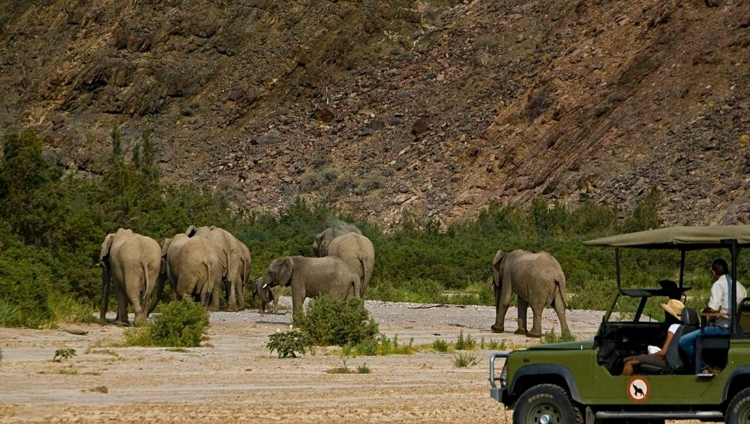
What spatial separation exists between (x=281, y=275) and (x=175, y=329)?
5.88 metres

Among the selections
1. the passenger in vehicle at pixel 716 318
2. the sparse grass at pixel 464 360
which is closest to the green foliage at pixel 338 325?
the sparse grass at pixel 464 360

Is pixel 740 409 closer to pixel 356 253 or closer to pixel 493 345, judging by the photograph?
pixel 493 345

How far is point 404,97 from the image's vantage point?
2997 inches

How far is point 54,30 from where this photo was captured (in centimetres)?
8700

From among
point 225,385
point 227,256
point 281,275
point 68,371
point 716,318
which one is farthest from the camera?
point 227,256

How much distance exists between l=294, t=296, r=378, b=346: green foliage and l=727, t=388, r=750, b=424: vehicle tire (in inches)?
442

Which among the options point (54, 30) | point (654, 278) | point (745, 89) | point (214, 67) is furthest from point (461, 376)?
point (54, 30)

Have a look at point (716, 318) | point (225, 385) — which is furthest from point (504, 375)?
point (225, 385)

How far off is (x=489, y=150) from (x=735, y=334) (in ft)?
191

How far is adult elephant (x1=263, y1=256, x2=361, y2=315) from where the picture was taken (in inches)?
1087

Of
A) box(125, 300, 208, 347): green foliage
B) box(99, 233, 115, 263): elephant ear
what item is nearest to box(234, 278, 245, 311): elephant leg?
box(99, 233, 115, 263): elephant ear

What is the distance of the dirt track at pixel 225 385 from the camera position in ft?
45.8

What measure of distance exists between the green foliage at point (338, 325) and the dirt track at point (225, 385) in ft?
2.24

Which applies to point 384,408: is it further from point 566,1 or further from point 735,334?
point 566,1
